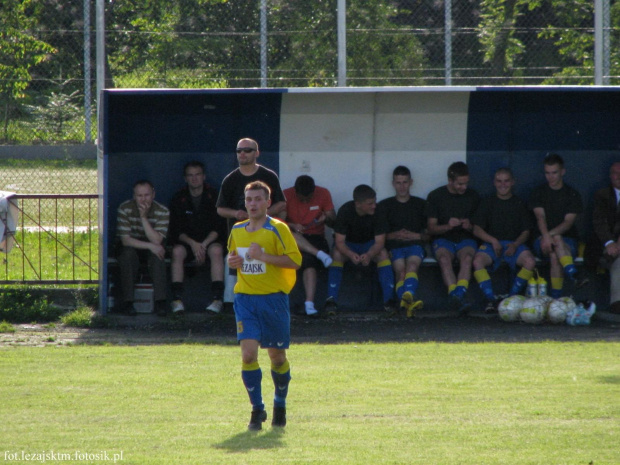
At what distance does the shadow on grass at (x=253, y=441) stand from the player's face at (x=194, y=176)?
5.29m

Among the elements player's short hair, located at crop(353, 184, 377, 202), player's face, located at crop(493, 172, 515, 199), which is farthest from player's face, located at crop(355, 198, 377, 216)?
player's face, located at crop(493, 172, 515, 199)

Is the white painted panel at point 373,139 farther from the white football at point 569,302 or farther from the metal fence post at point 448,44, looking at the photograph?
the white football at point 569,302

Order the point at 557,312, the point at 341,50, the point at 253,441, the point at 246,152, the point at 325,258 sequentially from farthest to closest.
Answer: the point at 341,50, the point at 325,258, the point at 557,312, the point at 246,152, the point at 253,441

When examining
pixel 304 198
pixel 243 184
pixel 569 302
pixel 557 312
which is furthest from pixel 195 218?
pixel 569 302

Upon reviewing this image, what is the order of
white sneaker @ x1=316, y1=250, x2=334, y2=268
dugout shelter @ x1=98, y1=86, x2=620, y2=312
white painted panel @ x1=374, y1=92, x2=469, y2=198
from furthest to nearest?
1. white painted panel @ x1=374, y1=92, x2=469, y2=198
2. dugout shelter @ x1=98, y1=86, x2=620, y2=312
3. white sneaker @ x1=316, y1=250, x2=334, y2=268

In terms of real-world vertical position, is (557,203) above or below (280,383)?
above

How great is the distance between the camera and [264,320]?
5.36 m

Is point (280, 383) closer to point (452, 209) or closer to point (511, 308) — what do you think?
point (511, 308)

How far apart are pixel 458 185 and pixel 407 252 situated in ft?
3.10

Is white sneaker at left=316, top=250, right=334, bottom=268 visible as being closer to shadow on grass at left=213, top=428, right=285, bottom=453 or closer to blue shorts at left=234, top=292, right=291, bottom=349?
blue shorts at left=234, top=292, right=291, bottom=349

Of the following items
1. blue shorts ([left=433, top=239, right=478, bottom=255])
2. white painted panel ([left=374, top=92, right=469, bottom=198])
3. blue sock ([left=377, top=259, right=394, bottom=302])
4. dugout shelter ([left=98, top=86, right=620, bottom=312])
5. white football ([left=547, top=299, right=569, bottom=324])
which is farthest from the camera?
white painted panel ([left=374, top=92, right=469, bottom=198])

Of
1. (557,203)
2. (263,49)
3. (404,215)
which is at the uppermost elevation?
(263,49)

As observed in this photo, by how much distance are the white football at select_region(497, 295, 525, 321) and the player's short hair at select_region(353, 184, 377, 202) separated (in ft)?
5.96

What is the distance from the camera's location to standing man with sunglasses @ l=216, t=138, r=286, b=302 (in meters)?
8.20
